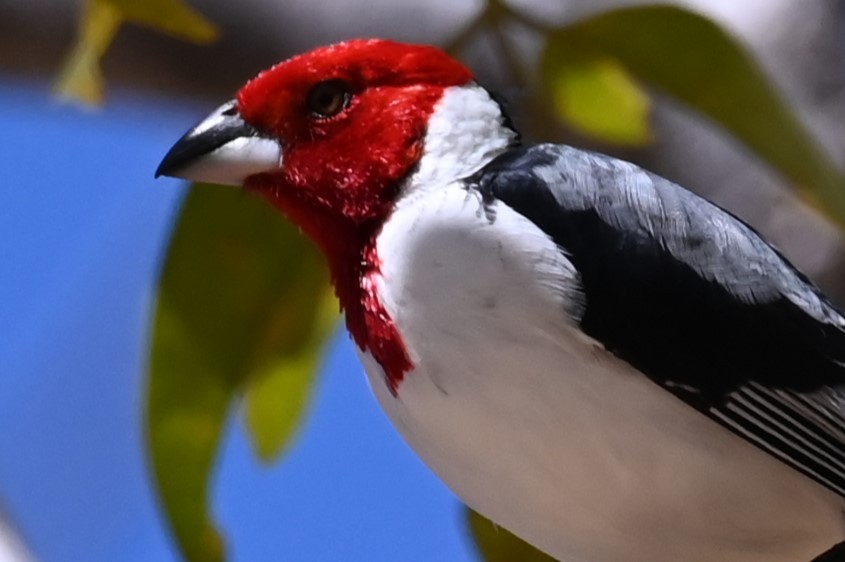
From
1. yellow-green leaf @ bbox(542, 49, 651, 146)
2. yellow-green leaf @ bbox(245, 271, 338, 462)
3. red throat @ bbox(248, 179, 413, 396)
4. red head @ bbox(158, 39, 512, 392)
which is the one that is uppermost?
yellow-green leaf @ bbox(542, 49, 651, 146)

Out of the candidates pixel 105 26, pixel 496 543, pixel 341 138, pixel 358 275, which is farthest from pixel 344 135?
pixel 496 543

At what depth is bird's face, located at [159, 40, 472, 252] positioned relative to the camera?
0.94 meters

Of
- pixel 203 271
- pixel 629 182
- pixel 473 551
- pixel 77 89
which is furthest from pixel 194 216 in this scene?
pixel 629 182

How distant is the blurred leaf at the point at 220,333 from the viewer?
120 cm

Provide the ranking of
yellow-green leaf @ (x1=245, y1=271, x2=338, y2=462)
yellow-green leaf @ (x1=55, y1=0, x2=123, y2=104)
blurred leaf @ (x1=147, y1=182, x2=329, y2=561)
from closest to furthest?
yellow-green leaf @ (x1=55, y1=0, x2=123, y2=104) → blurred leaf @ (x1=147, y1=182, x2=329, y2=561) → yellow-green leaf @ (x1=245, y1=271, x2=338, y2=462)

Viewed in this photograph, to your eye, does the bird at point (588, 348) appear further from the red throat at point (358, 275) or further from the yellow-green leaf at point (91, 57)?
the yellow-green leaf at point (91, 57)

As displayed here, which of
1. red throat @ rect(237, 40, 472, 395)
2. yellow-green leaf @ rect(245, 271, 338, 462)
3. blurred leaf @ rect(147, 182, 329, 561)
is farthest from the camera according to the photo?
yellow-green leaf @ rect(245, 271, 338, 462)

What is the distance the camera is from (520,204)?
0.85 m

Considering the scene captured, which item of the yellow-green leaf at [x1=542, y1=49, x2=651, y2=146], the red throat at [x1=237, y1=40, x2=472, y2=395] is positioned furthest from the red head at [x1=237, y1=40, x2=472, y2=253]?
the yellow-green leaf at [x1=542, y1=49, x2=651, y2=146]

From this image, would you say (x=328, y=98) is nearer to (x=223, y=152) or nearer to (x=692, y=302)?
(x=223, y=152)

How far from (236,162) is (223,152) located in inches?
0.5

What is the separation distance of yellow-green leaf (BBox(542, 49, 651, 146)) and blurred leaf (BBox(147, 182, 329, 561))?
0.27 meters

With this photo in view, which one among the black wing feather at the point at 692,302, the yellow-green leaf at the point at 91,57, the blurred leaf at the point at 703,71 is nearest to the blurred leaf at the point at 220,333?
the yellow-green leaf at the point at 91,57

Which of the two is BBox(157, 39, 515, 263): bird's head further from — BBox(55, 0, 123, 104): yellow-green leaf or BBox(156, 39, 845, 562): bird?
BBox(55, 0, 123, 104): yellow-green leaf
